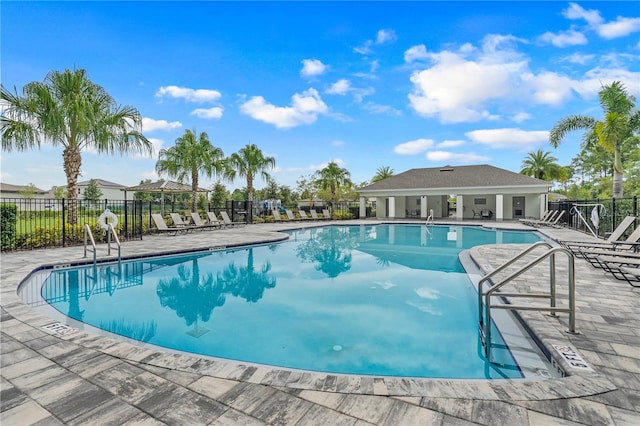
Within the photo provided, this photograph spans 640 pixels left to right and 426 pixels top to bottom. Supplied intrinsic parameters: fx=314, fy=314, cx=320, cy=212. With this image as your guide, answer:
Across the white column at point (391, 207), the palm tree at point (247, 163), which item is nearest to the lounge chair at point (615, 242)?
the palm tree at point (247, 163)

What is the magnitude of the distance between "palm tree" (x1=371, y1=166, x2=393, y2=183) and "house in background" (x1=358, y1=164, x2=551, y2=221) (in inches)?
474

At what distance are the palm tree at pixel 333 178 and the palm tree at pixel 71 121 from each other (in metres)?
17.9

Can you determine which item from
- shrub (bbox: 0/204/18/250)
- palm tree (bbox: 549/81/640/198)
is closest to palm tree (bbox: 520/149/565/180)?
palm tree (bbox: 549/81/640/198)

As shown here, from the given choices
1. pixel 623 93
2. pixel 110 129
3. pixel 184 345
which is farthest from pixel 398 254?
pixel 623 93

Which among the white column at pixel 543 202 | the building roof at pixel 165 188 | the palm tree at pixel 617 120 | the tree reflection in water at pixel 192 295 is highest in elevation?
the palm tree at pixel 617 120

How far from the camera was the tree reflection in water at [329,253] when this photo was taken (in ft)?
29.8

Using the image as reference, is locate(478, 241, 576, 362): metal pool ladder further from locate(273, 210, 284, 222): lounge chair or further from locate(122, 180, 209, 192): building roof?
locate(273, 210, 284, 222): lounge chair

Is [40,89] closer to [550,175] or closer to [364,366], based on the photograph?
[364,366]

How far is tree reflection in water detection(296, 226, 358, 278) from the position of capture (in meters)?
9.08

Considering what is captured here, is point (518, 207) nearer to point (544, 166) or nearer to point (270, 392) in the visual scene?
point (544, 166)

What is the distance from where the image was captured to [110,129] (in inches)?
483

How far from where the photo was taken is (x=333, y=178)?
2917 centimetres

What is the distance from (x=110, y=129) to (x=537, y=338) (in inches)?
572

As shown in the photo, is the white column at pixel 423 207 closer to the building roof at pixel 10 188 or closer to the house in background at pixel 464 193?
the house in background at pixel 464 193
